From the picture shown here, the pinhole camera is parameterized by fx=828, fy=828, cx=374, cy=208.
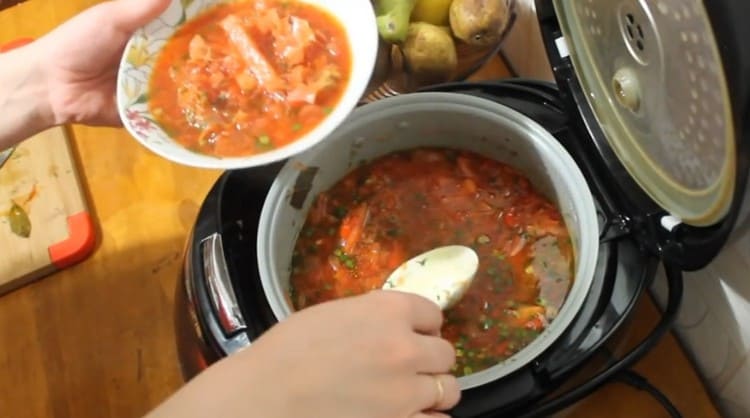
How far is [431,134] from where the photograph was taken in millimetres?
782

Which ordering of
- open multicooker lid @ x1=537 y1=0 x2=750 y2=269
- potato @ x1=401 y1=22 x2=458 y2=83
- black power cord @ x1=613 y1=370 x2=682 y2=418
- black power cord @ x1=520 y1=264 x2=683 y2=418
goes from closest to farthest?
open multicooker lid @ x1=537 y1=0 x2=750 y2=269
black power cord @ x1=520 y1=264 x2=683 y2=418
black power cord @ x1=613 y1=370 x2=682 y2=418
potato @ x1=401 y1=22 x2=458 y2=83

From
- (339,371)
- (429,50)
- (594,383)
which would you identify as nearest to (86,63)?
(429,50)

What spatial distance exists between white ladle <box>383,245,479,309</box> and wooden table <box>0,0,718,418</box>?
0.56 ft

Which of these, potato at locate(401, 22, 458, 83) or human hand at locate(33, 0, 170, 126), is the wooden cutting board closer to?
human hand at locate(33, 0, 170, 126)

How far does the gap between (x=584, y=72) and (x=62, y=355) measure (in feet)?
1.87

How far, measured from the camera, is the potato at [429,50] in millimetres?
826

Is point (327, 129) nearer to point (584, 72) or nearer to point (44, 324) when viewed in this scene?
point (584, 72)

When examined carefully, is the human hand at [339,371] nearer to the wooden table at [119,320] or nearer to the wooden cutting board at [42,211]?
the wooden table at [119,320]

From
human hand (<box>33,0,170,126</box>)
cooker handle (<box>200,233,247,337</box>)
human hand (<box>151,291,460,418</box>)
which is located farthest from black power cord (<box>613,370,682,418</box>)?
human hand (<box>33,0,170,126</box>)

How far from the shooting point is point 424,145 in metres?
0.80

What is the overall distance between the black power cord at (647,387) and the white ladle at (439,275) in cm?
17

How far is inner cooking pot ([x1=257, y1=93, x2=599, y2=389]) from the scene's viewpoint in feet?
2.19

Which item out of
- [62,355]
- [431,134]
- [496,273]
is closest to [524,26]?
[431,134]

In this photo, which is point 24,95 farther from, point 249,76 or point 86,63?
point 249,76
